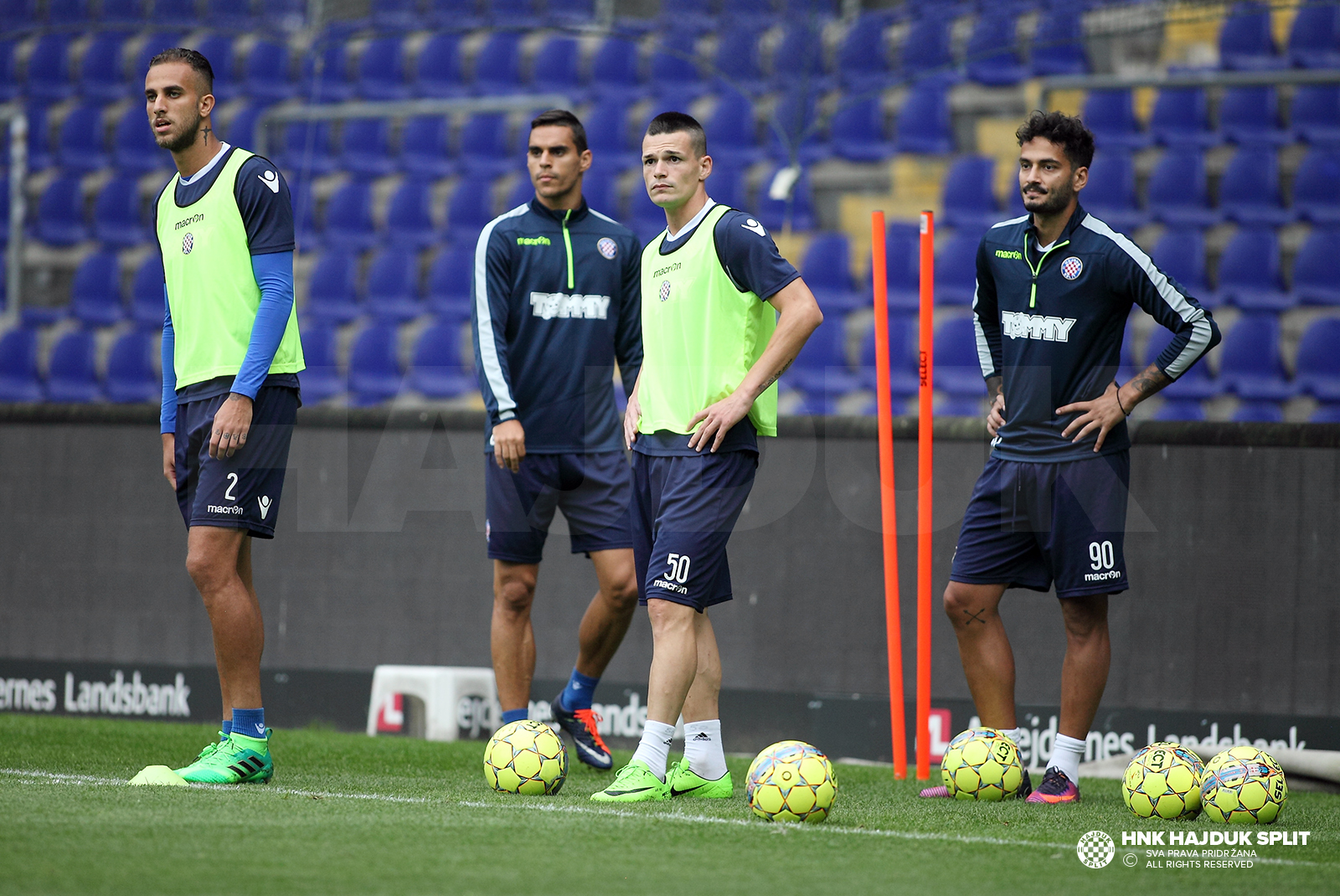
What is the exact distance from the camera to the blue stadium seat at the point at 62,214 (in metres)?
11.6

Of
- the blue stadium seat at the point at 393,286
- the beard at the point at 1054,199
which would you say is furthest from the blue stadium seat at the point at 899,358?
the beard at the point at 1054,199

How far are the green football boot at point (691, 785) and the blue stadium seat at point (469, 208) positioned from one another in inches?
275

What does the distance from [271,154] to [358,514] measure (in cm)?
503

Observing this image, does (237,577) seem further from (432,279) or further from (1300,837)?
(432,279)

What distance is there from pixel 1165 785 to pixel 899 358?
521cm

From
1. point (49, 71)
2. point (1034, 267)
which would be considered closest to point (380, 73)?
point (49, 71)

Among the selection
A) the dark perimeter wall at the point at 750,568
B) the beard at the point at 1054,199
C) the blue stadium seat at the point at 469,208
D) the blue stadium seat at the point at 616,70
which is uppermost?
the blue stadium seat at the point at 616,70

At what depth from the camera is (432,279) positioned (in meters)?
10.8

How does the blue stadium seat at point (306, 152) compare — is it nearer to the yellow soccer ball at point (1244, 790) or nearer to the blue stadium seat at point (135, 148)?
the blue stadium seat at point (135, 148)

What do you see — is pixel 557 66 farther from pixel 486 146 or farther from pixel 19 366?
pixel 19 366

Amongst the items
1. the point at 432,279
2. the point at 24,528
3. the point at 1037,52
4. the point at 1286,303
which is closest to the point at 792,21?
the point at 1037,52

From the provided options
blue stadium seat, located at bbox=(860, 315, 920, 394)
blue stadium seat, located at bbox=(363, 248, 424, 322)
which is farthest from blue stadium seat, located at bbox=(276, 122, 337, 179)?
blue stadium seat, located at bbox=(860, 315, 920, 394)

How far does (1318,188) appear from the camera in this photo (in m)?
9.22

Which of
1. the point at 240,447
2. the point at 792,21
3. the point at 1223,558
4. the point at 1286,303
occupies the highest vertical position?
the point at 792,21
